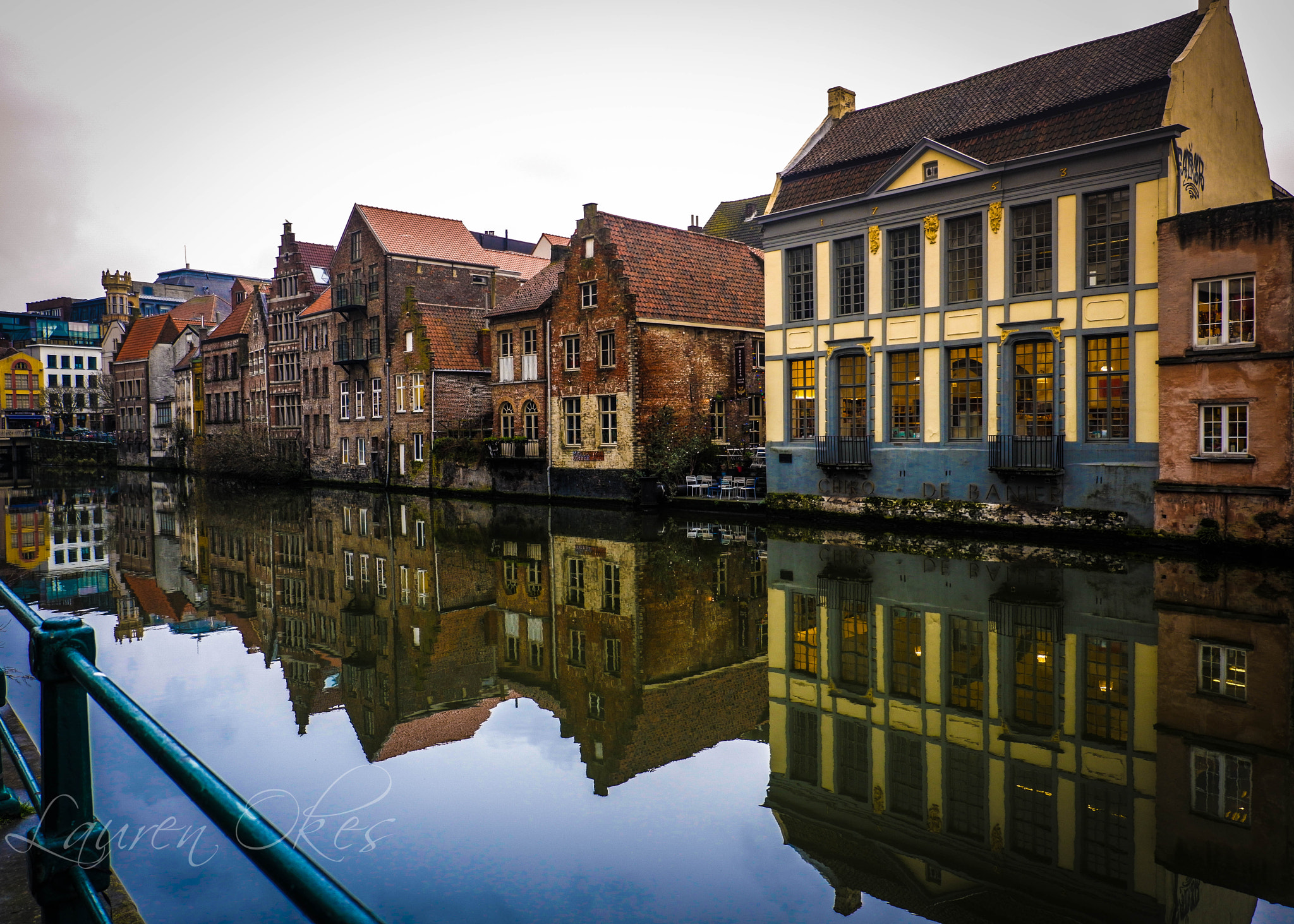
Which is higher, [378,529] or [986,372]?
[986,372]

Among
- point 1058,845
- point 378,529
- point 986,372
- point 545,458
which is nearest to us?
point 1058,845

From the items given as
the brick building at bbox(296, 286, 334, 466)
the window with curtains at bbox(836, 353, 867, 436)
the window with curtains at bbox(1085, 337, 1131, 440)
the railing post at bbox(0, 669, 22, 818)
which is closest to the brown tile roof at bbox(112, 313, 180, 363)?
the brick building at bbox(296, 286, 334, 466)

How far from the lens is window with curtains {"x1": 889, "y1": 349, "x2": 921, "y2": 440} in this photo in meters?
24.1

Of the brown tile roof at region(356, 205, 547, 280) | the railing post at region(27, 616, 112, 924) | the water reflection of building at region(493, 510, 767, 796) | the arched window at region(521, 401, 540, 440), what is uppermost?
the brown tile roof at region(356, 205, 547, 280)

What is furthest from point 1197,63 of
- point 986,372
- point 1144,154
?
point 986,372

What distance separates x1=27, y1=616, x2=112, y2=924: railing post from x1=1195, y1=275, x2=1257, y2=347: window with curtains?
69.4ft

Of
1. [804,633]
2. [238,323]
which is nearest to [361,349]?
[238,323]

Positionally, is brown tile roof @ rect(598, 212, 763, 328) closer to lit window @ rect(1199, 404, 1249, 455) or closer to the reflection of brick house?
lit window @ rect(1199, 404, 1249, 455)

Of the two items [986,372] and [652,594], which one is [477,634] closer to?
[652,594]

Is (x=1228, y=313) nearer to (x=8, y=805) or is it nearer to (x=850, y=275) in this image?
(x=850, y=275)

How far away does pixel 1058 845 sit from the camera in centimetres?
547

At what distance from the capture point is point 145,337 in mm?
74750

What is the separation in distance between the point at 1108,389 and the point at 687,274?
17894 millimetres

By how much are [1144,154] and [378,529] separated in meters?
21.2
